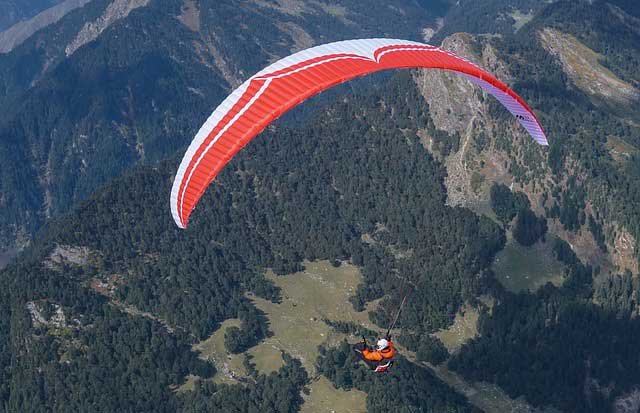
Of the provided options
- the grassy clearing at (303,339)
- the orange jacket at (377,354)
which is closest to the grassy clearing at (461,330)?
the grassy clearing at (303,339)

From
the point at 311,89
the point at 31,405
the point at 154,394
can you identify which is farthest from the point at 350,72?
the point at 31,405

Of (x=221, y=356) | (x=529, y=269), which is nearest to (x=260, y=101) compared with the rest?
(x=221, y=356)

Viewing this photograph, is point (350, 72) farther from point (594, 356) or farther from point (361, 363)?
point (594, 356)

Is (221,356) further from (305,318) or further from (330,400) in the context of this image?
(330,400)

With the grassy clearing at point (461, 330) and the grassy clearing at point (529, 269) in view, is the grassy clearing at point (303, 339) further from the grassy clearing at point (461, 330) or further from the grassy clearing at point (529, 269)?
the grassy clearing at point (529, 269)

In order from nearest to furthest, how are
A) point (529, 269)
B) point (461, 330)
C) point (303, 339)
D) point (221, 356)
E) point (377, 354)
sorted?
point (377, 354) < point (221, 356) < point (303, 339) < point (461, 330) < point (529, 269)

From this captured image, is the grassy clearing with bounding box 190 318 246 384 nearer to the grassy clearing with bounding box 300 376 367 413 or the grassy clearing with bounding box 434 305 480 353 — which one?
the grassy clearing with bounding box 300 376 367 413
